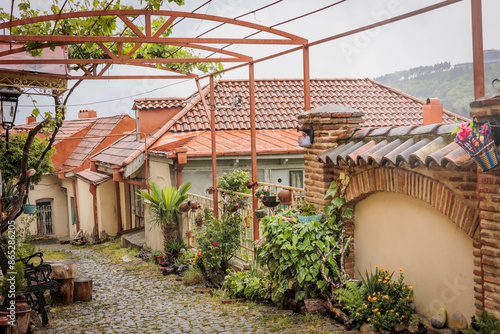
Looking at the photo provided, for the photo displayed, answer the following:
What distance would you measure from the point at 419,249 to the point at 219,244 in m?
5.06

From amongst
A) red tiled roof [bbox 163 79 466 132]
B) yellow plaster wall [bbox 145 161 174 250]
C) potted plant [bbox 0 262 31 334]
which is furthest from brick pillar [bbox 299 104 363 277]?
red tiled roof [bbox 163 79 466 132]

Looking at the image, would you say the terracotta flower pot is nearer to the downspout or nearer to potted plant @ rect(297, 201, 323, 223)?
potted plant @ rect(297, 201, 323, 223)

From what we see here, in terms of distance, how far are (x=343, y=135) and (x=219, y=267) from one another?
4444mm

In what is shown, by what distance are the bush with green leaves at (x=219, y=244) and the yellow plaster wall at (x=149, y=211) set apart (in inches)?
132

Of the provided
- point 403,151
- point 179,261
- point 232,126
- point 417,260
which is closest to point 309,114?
point 403,151

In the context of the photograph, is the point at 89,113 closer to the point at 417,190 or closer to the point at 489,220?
the point at 417,190

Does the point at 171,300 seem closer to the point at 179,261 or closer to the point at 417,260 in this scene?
the point at 179,261

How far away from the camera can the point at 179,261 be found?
11977 millimetres

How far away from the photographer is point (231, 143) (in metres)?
13.9

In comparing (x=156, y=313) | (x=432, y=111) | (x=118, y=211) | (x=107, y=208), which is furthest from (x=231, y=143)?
(x=107, y=208)

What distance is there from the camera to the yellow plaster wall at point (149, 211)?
13516 millimetres

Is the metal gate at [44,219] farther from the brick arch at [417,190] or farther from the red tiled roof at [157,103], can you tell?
the brick arch at [417,190]

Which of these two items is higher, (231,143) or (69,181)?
(231,143)

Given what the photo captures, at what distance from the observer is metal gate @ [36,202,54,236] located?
2525 cm
